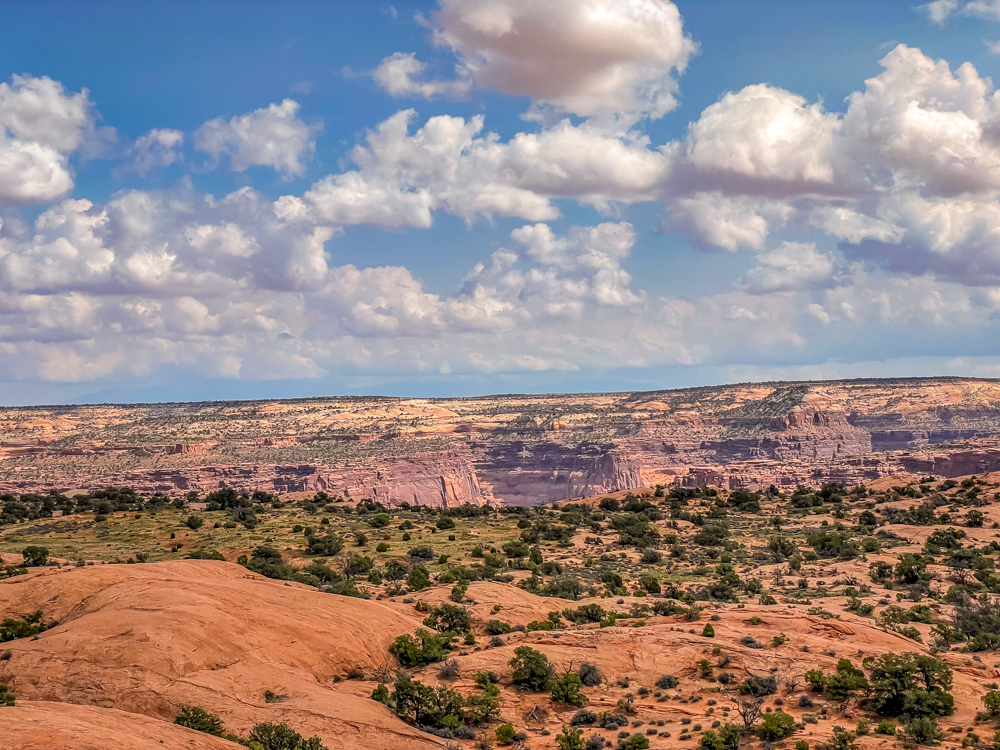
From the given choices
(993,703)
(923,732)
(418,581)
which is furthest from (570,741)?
(418,581)

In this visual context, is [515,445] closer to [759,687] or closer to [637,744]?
[759,687]

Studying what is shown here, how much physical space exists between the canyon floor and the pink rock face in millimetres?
88318

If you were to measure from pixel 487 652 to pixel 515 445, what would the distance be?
149 meters

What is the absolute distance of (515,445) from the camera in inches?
7077

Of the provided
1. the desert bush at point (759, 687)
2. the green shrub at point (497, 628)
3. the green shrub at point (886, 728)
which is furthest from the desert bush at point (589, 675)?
the green shrub at point (886, 728)

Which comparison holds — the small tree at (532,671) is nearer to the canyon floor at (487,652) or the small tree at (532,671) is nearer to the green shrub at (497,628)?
the canyon floor at (487,652)

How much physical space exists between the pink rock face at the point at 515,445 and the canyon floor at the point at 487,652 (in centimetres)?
8832

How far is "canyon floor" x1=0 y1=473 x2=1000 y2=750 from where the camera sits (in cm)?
2367

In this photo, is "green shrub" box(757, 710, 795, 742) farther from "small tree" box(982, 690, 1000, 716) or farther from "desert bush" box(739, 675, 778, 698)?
"small tree" box(982, 690, 1000, 716)

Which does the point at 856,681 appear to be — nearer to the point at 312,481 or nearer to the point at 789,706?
the point at 789,706

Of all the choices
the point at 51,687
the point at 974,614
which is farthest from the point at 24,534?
the point at 974,614

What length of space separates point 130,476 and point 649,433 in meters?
95.9

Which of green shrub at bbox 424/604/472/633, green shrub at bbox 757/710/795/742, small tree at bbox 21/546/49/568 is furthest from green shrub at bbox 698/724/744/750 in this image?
small tree at bbox 21/546/49/568

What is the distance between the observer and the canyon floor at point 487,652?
23672mm
